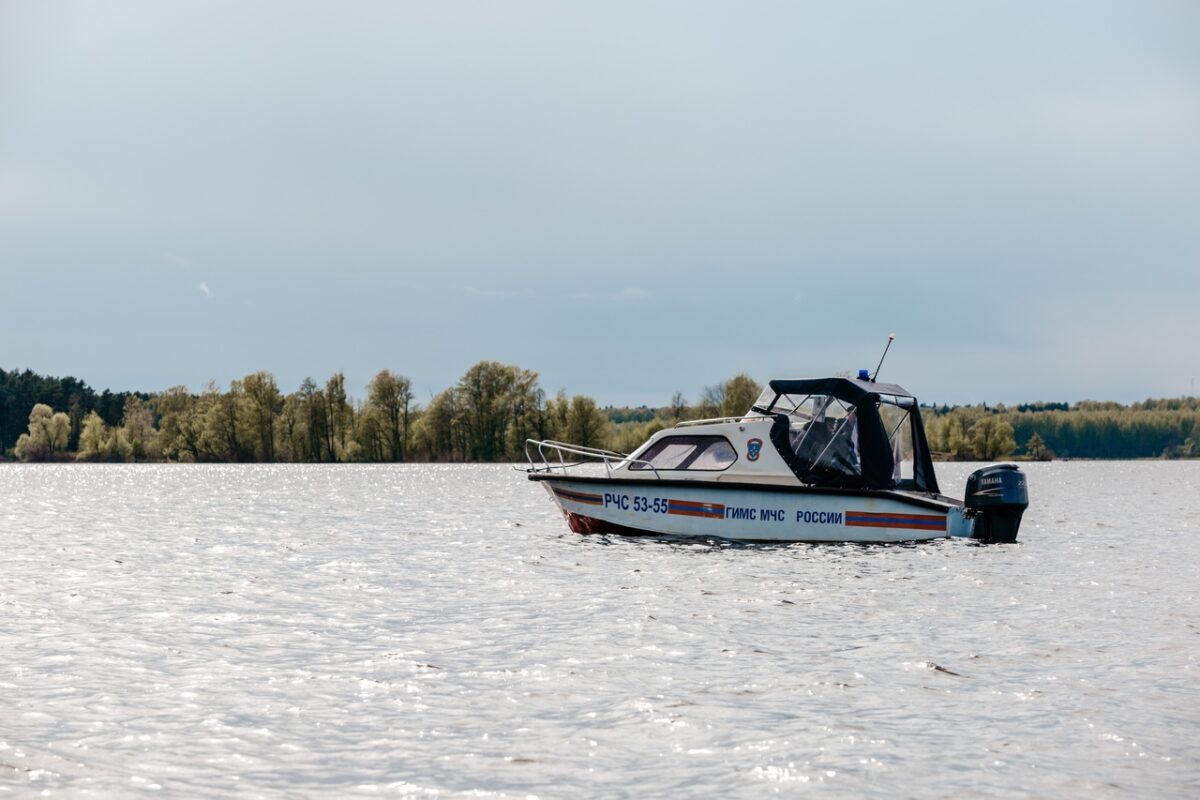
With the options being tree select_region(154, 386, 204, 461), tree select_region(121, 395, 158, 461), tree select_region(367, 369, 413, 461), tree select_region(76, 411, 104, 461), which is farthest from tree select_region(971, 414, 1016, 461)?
tree select_region(76, 411, 104, 461)

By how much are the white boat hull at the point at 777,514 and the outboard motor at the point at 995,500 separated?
0.41 m

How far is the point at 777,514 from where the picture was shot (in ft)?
73.8

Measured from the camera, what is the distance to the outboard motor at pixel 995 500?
2288 centimetres

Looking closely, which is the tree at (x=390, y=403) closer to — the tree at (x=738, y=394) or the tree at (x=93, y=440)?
the tree at (x=738, y=394)

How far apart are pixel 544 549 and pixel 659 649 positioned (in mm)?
12086

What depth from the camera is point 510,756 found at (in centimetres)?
805

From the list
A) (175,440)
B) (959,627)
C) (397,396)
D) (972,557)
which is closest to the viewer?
(959,627)

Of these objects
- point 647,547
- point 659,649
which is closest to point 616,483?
point 647,547

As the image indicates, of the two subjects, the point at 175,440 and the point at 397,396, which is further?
the point at 175,440

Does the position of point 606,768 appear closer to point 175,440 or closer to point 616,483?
point 616,483

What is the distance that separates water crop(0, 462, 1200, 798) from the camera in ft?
25.2

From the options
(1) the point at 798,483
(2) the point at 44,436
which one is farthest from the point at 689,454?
(2) the point at 44,436

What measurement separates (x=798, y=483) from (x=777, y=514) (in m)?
0.86

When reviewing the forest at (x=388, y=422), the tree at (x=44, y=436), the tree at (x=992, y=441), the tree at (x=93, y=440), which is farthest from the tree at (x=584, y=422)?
the tree at (x=44, y=436)
